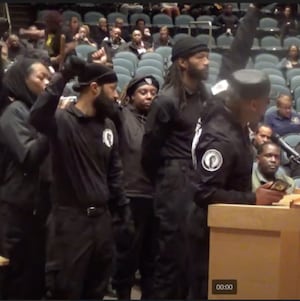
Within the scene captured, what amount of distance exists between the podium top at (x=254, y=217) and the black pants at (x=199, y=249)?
26 centimetres

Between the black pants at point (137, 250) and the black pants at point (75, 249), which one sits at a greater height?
the black pants at point (75, 249)

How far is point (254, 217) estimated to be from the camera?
261 centimetres

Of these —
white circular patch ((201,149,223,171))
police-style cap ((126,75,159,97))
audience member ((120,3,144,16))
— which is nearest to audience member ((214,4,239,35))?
audience member ((120,3,144,16))

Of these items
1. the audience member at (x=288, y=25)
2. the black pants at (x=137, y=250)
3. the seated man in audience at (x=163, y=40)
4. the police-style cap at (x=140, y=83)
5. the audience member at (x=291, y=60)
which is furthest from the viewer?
the audience member at (x=288, y=25)

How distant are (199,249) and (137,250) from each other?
3.77 ft

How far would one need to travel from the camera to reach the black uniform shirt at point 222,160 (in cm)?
281

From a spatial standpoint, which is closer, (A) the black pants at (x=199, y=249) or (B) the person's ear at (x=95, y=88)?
(A) the black pants at (x=199, y=249)

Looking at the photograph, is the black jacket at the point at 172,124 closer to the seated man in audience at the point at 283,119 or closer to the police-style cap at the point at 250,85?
the police-style cap at the point at 250,85

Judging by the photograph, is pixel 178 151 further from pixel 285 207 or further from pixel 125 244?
pixel 285 207

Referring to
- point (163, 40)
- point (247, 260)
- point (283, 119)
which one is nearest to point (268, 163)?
point (247, 260)

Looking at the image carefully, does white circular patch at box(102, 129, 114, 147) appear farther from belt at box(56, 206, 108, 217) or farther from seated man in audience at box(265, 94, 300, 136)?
seated man in audience at box(265, 94, 300, 136)

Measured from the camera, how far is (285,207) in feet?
8.63

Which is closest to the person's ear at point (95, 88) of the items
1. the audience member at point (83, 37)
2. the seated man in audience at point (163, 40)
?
the audience member at point (83, 37)

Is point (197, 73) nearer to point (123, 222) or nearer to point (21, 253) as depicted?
point (123, 222)
